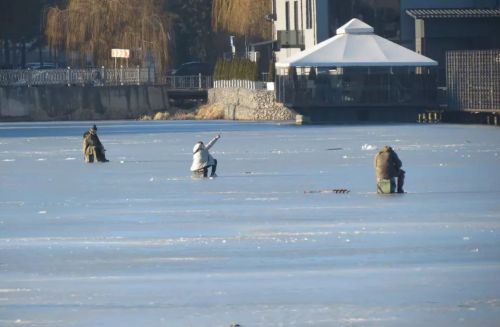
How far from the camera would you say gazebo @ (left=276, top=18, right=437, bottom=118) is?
174ft

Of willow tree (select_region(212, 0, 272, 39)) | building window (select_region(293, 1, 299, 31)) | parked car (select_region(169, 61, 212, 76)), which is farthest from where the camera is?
parked car (select_region(169, 61, 212, 76))

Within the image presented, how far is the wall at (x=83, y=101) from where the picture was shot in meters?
73.1

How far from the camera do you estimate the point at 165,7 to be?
9306cm

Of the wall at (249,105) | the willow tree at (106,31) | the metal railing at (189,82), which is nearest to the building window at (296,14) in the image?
the wall at (249,105)

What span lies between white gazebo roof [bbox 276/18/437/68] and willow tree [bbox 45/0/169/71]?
22.1 metres

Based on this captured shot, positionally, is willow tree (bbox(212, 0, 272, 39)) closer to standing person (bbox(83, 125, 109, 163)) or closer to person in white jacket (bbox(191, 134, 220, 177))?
standing person (bbox(83, 125, 109, 163))

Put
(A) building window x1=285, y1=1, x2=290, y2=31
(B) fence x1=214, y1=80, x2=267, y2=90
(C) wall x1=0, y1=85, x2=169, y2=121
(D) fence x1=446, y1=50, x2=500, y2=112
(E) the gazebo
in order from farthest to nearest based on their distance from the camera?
(C) wall x1=0, y1=85, x2=169, y2=121 → (A) building window x1=285, y1=1, x2=290, y2=31 → (B) fence x1=214, y1=80, x2=267, y2=90 → (E) the gazebo → (D) fence x1=446, y1=50, x2=500, y2=112

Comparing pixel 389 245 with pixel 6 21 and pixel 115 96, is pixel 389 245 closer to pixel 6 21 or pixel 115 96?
pixel 115 96

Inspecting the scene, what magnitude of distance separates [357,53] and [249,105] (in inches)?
537

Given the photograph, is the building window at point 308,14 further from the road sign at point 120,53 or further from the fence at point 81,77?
the road sign at point 120,53

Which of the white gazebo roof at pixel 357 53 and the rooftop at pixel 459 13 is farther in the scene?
the rooftop at pixel 459 13

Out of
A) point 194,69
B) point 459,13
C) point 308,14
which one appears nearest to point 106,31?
point 194,69

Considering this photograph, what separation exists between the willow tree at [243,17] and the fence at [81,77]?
589cm

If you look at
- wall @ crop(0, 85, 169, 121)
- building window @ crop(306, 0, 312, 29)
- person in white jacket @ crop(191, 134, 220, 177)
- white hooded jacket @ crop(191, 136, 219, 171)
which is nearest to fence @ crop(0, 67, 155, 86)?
wall @ crop(0, 85, 169, 121)
